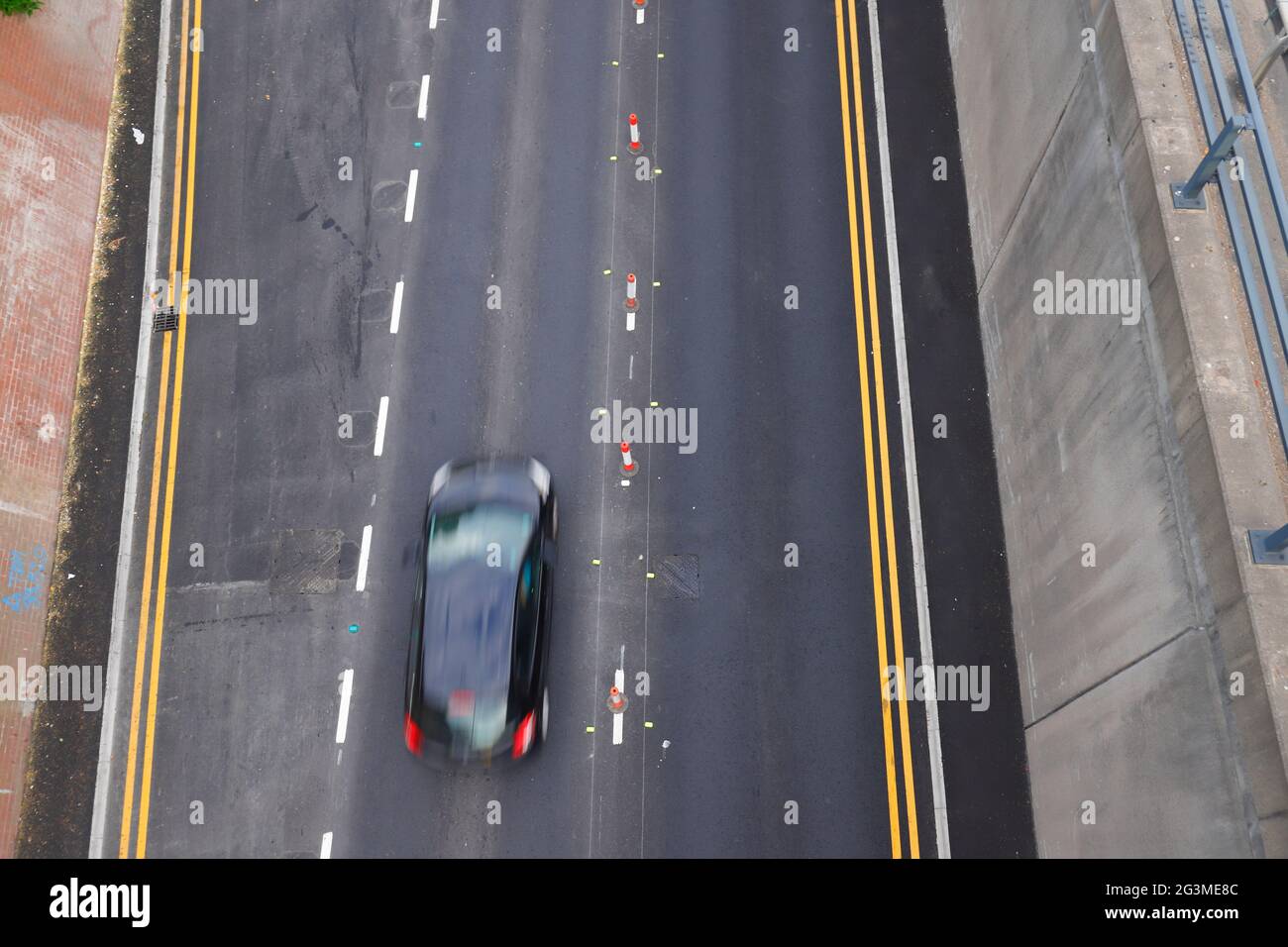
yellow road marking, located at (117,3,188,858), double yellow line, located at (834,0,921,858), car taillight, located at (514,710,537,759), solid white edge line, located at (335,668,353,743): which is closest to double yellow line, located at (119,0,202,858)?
yellow road marking, located at (117,3,188,858)

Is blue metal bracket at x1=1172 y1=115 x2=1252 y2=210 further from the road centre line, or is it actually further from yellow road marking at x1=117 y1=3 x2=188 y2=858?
the road centre line

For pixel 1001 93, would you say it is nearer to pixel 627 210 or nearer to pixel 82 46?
pixel 627 210

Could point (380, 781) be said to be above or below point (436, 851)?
above

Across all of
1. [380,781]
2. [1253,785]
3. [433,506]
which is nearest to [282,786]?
[380,781]

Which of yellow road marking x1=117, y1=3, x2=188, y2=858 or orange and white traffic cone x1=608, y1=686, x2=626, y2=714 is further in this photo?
orange and white traffic cone x1=608, y1=686, x2=626, y2=714

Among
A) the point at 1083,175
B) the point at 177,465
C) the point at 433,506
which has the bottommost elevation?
the point at 433,506

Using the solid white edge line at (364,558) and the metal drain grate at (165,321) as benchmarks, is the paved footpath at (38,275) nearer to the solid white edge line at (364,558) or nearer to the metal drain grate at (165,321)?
the metal drain grate at (165,321)
